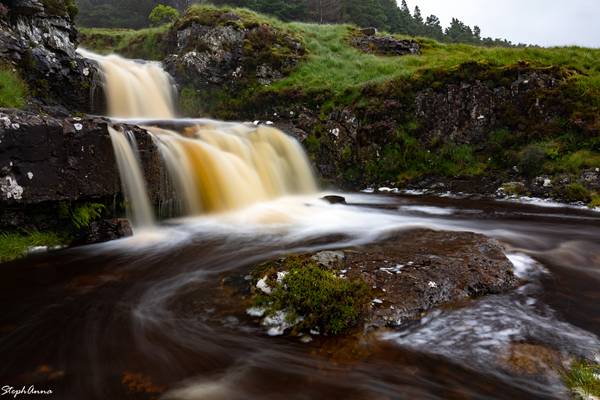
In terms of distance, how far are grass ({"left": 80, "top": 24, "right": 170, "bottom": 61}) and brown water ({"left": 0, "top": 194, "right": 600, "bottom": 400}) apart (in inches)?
750

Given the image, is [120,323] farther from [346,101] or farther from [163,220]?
[346,101]

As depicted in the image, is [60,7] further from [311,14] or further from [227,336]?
[311,14]

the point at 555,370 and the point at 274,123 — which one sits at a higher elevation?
the point at 274,123

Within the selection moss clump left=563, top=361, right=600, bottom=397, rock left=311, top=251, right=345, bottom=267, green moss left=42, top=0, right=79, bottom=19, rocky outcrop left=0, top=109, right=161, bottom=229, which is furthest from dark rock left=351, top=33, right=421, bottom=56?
moss clump left=563, top=361, right=600, bottom=397

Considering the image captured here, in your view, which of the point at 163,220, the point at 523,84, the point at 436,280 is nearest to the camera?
the point at 436,280

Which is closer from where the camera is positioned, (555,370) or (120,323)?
(555,370)

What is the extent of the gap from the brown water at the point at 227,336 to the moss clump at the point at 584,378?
5.3 inches

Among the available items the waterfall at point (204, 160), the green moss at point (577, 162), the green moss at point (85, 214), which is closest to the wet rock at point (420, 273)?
the green moss at point (85, 214)

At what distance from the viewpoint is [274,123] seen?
1542 cm

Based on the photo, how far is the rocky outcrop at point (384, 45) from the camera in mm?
21859

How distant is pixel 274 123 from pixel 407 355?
12.8 metres

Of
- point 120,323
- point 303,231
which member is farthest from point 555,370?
point 303,231

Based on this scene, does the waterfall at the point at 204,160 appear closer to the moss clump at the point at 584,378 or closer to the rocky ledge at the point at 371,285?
the rocky ledge at the point at 371,285

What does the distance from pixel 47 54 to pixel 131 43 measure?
47.7 ft
